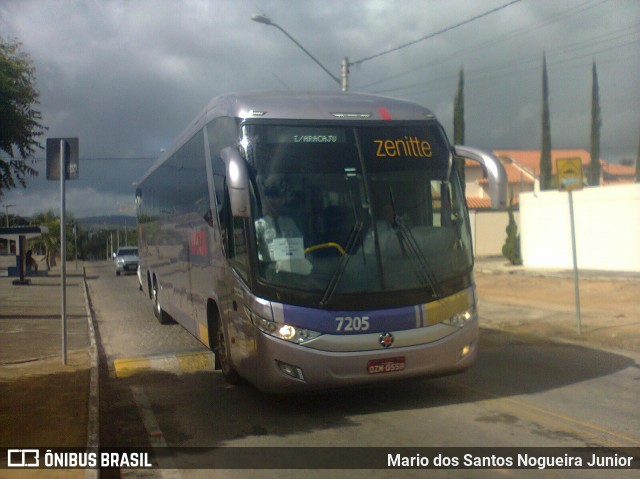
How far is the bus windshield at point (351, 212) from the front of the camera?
23.4 ft

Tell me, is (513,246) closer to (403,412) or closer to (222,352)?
(222,352)

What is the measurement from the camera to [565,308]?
1659cm

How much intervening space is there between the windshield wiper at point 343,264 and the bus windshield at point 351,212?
0.03 ft

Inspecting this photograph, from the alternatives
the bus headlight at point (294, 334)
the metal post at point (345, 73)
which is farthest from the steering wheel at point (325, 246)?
the metal post at point (345, 73)

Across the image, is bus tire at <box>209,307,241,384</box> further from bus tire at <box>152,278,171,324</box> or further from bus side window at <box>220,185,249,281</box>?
bus tire at <box>152,278,171,324</box>

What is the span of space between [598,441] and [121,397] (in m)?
5.44

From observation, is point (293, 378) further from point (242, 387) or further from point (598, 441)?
point (598, 441)

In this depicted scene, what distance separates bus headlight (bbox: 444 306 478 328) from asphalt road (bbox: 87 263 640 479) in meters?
0.71

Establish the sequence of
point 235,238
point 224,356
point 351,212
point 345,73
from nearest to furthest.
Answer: point 351,212 → point 235,238 → point 224,356 → point 345,73

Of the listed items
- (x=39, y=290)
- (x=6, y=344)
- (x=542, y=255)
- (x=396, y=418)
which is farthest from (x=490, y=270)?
(x=396, y=418)

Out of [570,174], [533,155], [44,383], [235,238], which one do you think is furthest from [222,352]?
[533,155]

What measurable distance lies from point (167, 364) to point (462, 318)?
503 centimetres

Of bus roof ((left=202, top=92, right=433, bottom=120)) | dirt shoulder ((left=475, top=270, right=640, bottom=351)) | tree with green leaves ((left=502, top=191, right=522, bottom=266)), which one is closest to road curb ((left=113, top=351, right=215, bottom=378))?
bus roof ((left=202, top=92, right=433, bottom=120))

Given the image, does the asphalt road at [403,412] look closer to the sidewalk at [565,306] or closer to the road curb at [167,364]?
the road curb at [167,364]
